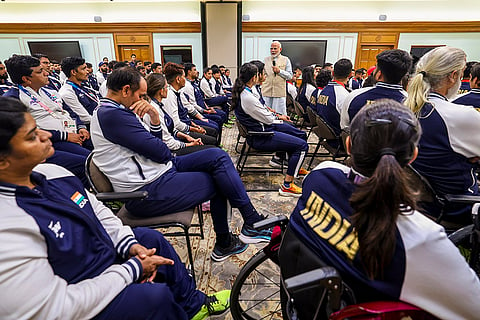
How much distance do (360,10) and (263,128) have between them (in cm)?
800

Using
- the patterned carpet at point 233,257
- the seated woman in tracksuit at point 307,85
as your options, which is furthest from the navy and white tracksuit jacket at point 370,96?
the seated woman in tracksuit at point 307,85

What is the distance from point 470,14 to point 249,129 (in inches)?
395

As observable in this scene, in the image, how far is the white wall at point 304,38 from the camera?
8.64m

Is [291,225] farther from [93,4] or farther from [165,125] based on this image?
[93,4]

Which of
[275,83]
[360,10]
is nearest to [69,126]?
[275,83]

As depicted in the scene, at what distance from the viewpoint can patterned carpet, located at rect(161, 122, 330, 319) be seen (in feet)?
5.28

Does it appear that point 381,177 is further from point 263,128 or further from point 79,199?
point 263,128

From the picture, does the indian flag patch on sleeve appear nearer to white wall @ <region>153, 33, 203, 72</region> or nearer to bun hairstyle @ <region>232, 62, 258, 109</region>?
bun hairstyle @ <region>232, 62, 258, 109</region>

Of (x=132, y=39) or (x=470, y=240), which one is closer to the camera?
(x=470, y=240)

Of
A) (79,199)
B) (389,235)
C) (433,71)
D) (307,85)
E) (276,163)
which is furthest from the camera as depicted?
(307,85)

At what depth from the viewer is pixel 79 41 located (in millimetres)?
8742

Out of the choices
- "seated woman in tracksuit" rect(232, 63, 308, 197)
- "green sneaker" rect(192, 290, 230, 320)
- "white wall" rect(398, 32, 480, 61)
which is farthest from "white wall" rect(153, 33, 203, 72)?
"green sneaker" rect(192, 290, 230, 320)

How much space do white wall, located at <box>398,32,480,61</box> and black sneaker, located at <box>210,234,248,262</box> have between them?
960cm

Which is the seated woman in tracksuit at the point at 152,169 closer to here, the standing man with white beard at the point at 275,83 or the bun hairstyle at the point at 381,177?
the bun hairstyle at the point at 381,177
